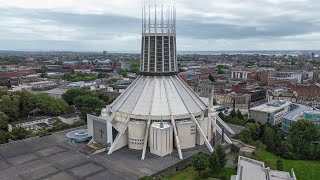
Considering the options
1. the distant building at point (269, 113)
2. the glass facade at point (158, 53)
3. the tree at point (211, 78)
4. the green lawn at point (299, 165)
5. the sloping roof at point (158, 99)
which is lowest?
the green lawn at point (299, 165)

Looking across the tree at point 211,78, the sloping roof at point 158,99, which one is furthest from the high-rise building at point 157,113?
the tree at point 211,78

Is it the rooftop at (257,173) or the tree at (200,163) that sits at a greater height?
the rooftop at (257,173)

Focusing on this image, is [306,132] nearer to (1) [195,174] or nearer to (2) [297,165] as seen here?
(2) [297,165]

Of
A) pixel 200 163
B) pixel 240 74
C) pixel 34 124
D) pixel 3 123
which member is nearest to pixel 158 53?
pixel 200 163

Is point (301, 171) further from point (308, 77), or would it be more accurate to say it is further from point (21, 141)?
point (308, 77)

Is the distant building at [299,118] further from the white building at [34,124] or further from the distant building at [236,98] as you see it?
the white building at [34,124]

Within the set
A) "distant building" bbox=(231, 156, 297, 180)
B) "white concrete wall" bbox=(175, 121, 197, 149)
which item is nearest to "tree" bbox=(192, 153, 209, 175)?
"distant building" bbox=(231, 156, 297, 180)

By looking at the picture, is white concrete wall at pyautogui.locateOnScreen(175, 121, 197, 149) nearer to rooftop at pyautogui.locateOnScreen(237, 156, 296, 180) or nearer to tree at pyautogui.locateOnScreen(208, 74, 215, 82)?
rooftop at pyautogui.locateOnScreen(237, 156, 296, 180)
